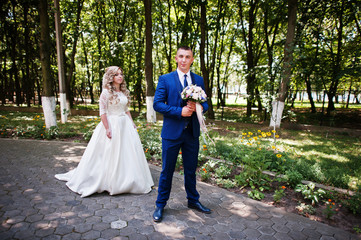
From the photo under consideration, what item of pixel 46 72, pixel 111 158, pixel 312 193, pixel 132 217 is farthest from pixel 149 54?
pixel 312 193

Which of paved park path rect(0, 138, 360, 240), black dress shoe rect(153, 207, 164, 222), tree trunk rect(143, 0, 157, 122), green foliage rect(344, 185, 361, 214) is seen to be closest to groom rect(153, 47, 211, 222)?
black dress shoe rect(153, 207, 164, 222)

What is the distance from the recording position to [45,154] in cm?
621

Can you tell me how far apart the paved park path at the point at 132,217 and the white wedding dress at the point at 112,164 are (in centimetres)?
17

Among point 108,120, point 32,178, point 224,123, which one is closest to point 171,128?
point 108,120

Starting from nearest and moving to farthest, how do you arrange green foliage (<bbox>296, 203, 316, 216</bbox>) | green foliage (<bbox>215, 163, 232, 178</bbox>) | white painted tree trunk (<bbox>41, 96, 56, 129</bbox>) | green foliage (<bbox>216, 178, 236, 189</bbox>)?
1. green foliage (<bbox>296, 203, 316, 216</bbox>)
2. green foliage (<bbox>216, 178, 236, 189</bbox>)
3. green foliage (<bbox>215, 163, 232, 178</bbox>)
4. white painted tree trunk (<bbox>41, 96, 56, 129</bbox>)

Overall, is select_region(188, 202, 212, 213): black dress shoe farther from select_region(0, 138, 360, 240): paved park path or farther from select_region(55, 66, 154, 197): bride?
select_region(55, 66, 154, 197): bride

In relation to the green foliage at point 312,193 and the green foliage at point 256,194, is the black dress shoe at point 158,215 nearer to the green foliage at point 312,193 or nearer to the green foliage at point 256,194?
the green foliage at point 256,194

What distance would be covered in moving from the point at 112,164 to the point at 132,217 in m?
1.19

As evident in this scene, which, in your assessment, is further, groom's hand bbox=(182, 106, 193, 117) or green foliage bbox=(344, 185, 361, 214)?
green foliage bbox=(344, 185, 361, 214)

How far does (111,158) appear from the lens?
156 inches

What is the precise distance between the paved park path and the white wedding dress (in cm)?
17

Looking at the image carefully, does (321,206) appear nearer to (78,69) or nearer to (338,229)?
(338,229)

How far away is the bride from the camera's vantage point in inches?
154

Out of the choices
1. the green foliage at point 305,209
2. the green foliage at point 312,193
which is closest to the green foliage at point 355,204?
the green foliage at point 312,193
